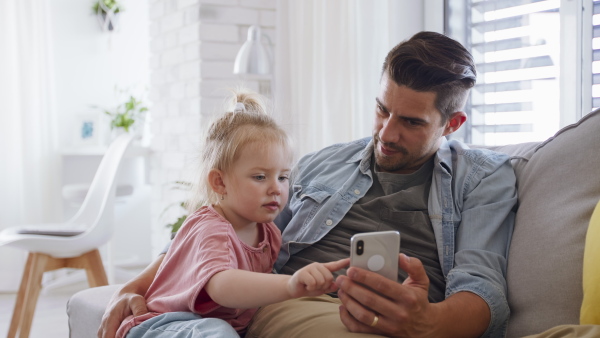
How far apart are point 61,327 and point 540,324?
8.51ft

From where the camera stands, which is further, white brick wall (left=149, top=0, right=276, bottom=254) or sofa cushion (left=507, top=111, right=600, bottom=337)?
white brick wall (left=149, top=0, right=276, bottom=254)

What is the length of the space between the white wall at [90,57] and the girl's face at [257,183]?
11.8ft

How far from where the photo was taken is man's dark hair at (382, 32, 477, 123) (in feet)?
5.43

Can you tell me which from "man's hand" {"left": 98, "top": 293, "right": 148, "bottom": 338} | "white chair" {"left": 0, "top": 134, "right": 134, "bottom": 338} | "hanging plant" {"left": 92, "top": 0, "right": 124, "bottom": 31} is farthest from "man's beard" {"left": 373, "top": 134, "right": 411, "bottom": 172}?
"hanging plant" {"left": 92, "top": 0, "right": 124, "bottom": 31}

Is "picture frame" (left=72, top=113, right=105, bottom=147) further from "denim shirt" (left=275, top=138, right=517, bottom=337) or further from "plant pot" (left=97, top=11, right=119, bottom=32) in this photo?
"denim shirt" (left=275, top=138, right=517, bottom=337)

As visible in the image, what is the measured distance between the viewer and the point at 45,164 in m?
4.23

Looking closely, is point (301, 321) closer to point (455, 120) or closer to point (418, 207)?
point (418, 207)

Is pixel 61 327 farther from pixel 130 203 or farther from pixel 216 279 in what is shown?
pixel 216 279

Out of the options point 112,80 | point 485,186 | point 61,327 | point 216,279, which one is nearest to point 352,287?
point 216,279

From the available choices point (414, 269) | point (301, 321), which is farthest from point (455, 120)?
point (301, 321)

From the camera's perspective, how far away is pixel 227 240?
4.66 ft

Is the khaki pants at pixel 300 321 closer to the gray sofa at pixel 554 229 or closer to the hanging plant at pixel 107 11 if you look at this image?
the gray sofa at pixel 554 229

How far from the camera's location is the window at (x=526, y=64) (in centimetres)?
229

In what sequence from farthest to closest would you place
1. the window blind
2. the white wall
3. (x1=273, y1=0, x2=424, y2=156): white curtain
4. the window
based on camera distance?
the white wall → (x1=273, y1=0, x2=424, y2=156): white curtain → the window blind → the window
